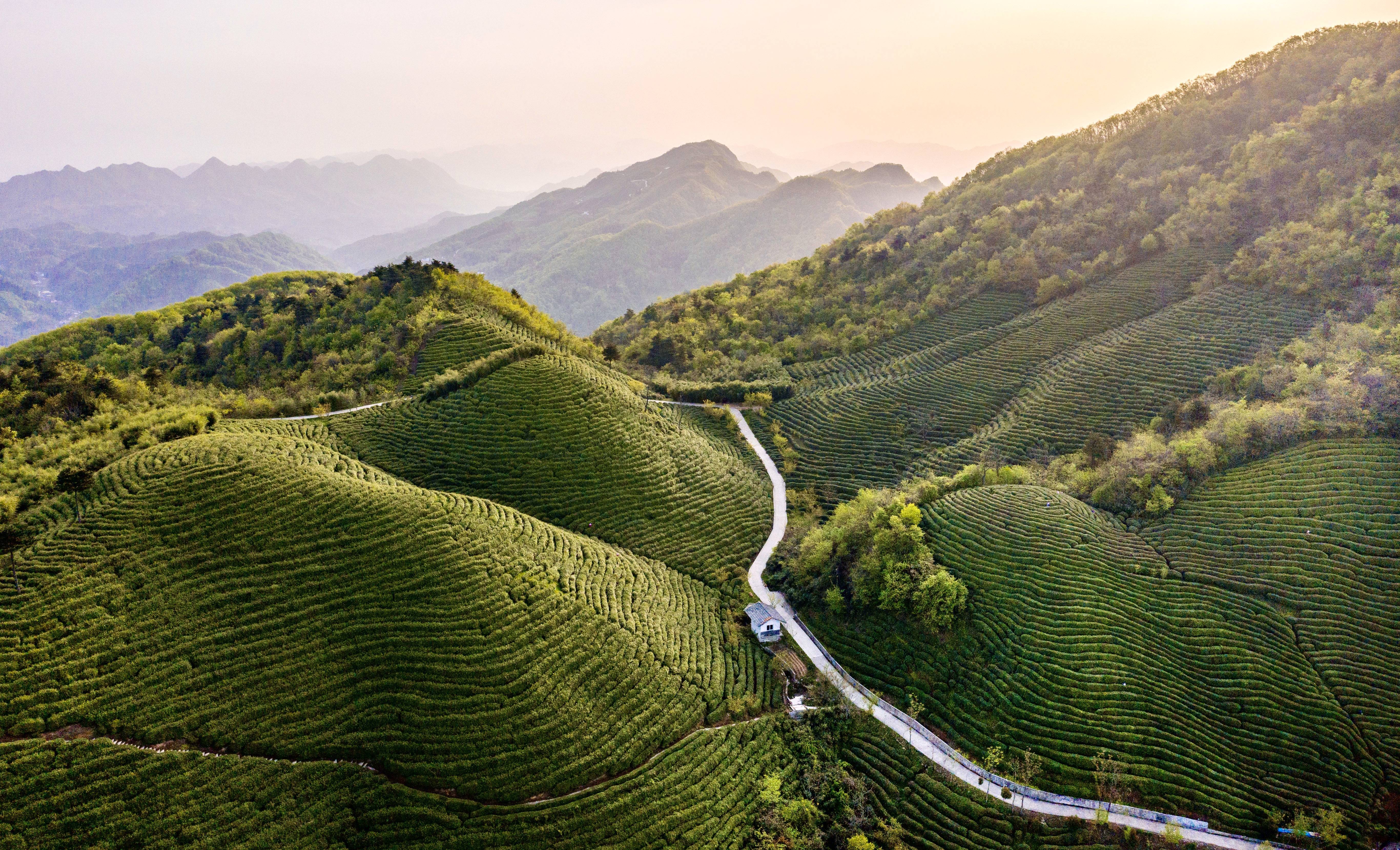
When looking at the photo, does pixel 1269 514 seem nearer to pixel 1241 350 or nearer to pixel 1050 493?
pixel 1050 493

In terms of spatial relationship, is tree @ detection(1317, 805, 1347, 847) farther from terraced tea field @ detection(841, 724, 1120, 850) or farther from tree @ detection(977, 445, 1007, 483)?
tree @ detection(977, 445, 1007, 483)

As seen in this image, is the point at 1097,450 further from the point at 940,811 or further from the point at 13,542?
the point at 13,542

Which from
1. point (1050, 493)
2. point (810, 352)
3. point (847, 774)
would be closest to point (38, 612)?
point (847, 774)

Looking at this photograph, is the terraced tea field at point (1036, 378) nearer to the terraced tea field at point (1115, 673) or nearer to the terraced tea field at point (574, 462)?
the terraced tea field at point (574, 462)

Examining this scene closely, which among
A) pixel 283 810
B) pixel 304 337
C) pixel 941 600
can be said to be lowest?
pixel 941 600

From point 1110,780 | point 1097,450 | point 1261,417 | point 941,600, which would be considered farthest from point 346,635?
point 1261,417

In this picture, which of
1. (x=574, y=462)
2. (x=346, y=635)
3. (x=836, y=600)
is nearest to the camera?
(x=346, y=635)

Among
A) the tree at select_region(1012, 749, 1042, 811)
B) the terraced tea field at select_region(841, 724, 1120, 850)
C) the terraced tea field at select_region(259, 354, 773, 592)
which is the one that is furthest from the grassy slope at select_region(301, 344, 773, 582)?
the tree at select_region(1012, 749, 1042, 811)
